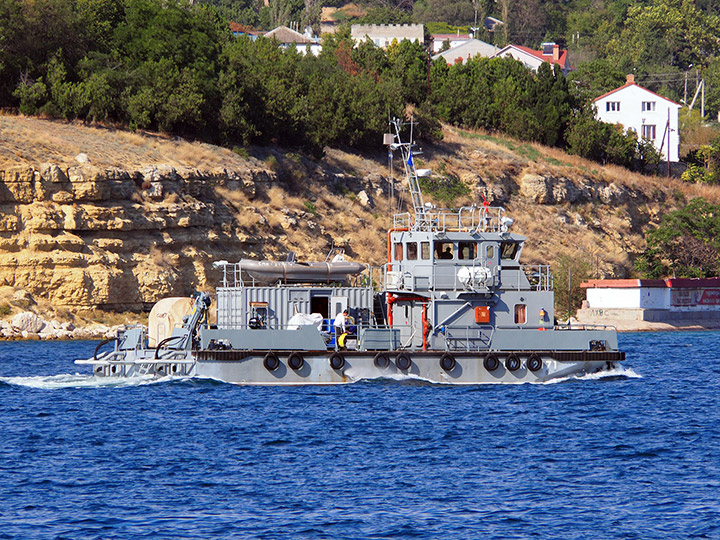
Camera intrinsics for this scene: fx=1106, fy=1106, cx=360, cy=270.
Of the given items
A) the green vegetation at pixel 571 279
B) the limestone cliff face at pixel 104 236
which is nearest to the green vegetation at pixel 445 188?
the green vegetation at pixel 571 279

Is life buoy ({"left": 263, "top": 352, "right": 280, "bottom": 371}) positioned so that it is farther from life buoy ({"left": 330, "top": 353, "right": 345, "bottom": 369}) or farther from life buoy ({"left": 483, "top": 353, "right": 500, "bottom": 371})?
life buoy ({"left": 483, "top": 353, "right": 500, "bottom": 371})

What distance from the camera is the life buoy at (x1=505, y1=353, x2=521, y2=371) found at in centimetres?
3403

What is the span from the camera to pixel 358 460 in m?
24.6

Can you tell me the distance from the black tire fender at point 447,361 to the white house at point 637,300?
40759 mm

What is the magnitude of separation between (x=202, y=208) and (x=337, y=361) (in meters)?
30.8

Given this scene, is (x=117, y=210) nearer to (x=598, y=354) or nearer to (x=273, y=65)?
(x=273, y=65)

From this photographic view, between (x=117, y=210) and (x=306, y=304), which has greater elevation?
(x=117, y=210)

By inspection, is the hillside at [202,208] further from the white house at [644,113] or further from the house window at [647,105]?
the house window at [647,105]

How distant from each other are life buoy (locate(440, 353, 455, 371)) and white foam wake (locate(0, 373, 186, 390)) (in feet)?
26.1

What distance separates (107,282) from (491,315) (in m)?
27.6

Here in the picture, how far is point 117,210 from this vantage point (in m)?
58.6

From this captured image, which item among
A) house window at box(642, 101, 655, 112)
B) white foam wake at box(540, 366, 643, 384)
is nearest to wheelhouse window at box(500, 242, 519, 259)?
white foam wake at box(540, 366, 643, 384)

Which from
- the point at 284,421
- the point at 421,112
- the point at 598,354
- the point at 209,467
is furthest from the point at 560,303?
the point at 209,467

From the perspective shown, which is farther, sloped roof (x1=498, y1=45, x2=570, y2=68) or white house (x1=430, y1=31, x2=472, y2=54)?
white house (x1=430, y1=31, x2=472, y2=54)
